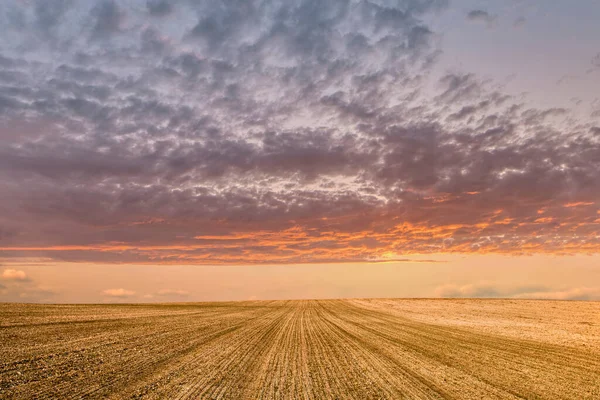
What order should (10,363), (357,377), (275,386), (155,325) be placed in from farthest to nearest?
1. (155,325)
2. (10,363)
3. (357,377)
4. (275,386)

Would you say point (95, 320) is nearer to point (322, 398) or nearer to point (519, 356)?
point (322, 398)

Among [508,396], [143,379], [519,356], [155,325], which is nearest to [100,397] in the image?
[143,379]

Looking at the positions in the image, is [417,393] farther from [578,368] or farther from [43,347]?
[43,347]

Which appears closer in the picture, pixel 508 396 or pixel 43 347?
pixel 508 396

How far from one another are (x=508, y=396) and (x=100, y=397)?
10.4 m

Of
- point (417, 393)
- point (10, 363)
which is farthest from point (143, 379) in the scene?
point (417, 393)

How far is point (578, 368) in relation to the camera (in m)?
14.8

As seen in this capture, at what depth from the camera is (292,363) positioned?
15.2 meters

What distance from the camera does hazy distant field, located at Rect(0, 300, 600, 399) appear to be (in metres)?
11.4

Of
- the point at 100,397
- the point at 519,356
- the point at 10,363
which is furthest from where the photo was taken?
the point at 519,356

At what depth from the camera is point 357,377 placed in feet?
42.6

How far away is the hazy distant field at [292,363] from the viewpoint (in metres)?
11.4

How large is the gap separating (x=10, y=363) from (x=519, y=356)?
18618mm

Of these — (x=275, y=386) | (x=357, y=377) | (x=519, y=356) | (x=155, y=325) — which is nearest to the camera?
(x=275, y=386)
